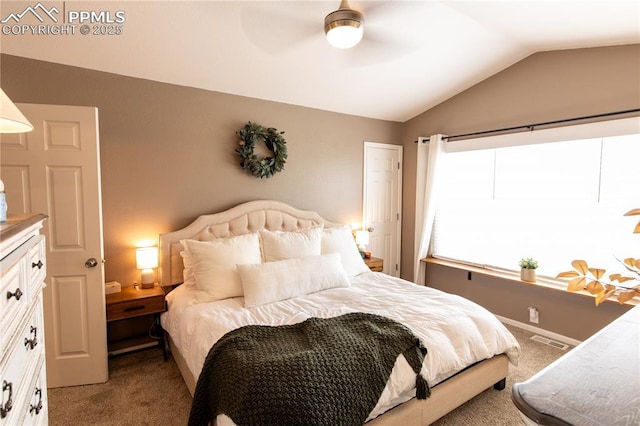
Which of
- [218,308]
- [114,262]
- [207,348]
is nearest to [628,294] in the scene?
[207,348]

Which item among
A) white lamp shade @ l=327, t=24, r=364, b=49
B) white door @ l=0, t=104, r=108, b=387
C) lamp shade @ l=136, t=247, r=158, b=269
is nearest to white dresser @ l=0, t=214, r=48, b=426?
white door @ l=0, t=104, r=108, b=387

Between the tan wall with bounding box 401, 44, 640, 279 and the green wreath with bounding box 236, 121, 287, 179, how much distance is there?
205 cm

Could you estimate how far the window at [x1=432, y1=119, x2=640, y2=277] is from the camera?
2830mm

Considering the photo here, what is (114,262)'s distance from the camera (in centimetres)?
284

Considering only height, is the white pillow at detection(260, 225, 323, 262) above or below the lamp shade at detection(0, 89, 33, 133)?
Answer: below

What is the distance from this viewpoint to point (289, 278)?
255 centimetres

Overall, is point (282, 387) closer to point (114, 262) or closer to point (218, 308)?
point (218, 308)

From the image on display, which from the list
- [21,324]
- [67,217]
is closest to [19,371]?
[21,324]

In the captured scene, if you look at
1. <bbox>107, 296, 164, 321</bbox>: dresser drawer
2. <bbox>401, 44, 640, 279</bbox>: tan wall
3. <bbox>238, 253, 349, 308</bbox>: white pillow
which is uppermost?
<bbox>401, 44, 640, 279</bbox>: tan wall

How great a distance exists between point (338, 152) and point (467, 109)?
5.26ft

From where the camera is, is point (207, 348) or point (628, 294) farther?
point (207, 348)

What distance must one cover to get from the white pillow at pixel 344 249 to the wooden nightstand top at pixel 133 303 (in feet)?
4.91
